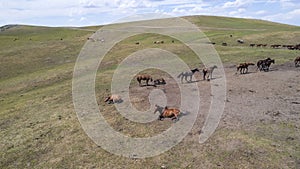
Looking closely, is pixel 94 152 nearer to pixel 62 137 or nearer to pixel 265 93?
pixel 62 137

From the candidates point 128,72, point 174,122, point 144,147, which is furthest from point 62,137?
point 128,72

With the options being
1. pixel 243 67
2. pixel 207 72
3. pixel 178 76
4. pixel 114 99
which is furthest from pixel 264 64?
pixel 114 99

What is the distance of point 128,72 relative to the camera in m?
35.1

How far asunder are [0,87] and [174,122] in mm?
26558

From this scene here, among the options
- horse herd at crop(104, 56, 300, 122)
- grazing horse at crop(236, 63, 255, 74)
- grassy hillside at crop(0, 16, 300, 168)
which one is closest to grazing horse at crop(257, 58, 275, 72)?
horse herd at crop(104, 56, 300, 122)

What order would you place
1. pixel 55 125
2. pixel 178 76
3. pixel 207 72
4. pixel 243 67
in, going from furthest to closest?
pixel 243 67 < pixel 207 72 < pixel 178 76 < pixel 55 125

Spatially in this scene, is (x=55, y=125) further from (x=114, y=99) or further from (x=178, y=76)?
(x=178, y=76)

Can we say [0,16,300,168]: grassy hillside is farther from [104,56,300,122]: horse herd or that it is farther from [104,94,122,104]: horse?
[104,56,300,122]: horse herd

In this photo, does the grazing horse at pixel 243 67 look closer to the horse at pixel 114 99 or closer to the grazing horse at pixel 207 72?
the grazing horse at pixel 207 72

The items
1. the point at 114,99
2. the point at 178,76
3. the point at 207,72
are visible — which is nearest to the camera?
the point at 114,99

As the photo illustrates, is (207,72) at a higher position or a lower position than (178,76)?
higher

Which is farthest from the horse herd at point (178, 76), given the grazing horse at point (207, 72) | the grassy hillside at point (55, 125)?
the grassy hillside at point (55, 125)

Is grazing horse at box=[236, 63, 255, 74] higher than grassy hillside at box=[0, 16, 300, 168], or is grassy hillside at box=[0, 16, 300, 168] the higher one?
Result: grazing horse at box=[236, 63, 255, 74]

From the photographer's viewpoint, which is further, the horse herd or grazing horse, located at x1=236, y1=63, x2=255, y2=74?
grazing horse, located at x1=236, y1=63, x2=255, y2=74
